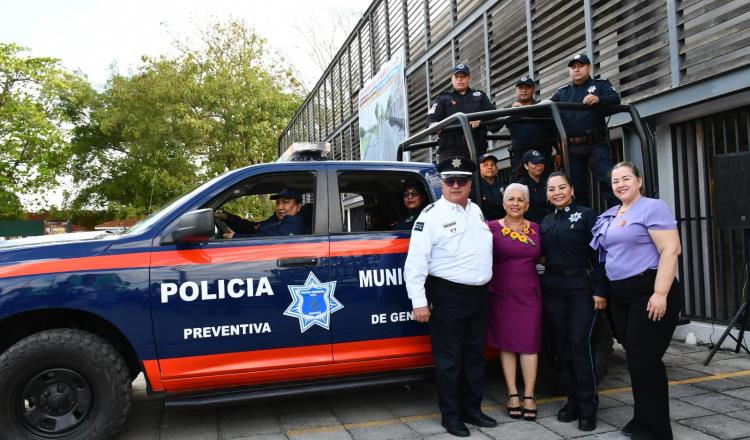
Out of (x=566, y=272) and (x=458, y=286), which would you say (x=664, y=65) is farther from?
(x=458, y=286)

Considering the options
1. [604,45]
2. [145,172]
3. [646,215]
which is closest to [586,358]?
[646,215]

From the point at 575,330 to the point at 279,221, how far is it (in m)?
2.25

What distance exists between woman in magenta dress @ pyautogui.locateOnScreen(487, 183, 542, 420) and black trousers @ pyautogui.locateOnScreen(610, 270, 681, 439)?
2.06 ft

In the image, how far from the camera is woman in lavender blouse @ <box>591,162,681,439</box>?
10.4 feet

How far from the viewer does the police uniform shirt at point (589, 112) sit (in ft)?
15.5

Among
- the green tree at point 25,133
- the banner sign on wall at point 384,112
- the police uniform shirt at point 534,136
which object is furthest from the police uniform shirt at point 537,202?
the green tree at point 25,133

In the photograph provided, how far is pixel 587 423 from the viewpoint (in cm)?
354

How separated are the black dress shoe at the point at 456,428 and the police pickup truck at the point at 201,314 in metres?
0.42

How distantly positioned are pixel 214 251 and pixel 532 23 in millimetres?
6126

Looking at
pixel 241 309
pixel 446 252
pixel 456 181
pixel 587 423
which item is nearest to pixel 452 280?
pixel 446 252

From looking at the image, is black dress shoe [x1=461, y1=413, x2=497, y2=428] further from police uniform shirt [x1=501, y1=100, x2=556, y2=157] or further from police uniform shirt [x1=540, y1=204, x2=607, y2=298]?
police uniform shirt [x1=501, y1=100, x2=556, y2=157]

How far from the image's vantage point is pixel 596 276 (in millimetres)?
3611

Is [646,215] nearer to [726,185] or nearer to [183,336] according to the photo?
[726,185]

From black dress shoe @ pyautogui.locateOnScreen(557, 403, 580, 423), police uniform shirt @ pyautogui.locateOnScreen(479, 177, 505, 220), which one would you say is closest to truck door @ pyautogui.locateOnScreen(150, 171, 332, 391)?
police uniform shirt @ pyautogui.locateOnScreen(479, 177, 505, 220)
